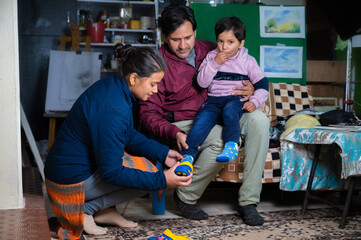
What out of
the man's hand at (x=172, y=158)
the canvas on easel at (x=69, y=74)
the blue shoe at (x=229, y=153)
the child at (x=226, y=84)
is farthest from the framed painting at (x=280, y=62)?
the canvas on easel at (x=69, y=74)

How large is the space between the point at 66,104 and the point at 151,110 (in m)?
2.90

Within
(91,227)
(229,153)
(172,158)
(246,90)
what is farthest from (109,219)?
(246,90)

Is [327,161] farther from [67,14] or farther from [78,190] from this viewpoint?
[67,14]

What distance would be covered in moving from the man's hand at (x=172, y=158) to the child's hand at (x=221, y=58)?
0.67 meters

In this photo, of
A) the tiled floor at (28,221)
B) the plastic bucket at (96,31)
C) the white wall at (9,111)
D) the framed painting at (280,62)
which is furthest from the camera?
→ the plastic bucket at (96,31)

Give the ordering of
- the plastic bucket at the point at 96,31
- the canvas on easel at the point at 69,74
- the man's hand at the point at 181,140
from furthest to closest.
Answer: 1. the plastic bucket at the point at 96,31
2. the canvas on easel at the point at 69,74
3. the man's hand at the point at 181,140

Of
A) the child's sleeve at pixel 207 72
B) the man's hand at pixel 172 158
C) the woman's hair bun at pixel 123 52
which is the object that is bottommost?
the man's hand at pixel 172 158

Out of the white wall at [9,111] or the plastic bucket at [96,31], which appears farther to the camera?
the plastic bucket at [96,31]

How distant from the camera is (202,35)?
11.2 feet

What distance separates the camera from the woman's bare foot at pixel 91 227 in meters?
2.09

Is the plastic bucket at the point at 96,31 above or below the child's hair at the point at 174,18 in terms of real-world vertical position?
above

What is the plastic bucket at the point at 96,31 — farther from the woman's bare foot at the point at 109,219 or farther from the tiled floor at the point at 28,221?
the woman's bare foot at the point at 109,219

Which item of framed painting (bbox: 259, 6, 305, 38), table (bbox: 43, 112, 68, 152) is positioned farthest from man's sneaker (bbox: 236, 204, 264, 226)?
table (bbox: 43, 112, 68, 152)

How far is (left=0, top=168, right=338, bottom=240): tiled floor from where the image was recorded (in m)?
1.75
